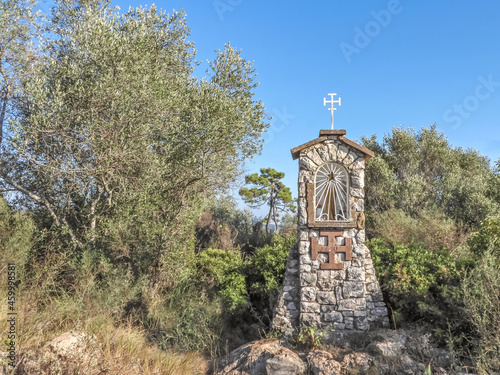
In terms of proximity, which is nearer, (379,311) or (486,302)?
(486,302)

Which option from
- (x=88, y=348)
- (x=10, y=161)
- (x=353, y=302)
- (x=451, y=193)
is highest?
(x=451, y=193)

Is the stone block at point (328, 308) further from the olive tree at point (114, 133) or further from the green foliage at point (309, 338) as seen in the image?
the olive tree at point (114, 133)

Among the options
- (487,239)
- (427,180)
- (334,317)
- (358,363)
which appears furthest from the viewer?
(427,180)

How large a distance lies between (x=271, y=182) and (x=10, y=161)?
14440 mm

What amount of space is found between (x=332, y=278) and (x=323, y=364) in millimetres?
1806

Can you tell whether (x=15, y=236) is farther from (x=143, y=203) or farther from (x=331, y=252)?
(x=331, y=252)

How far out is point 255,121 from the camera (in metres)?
10.2

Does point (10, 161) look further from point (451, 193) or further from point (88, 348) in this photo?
point (451, 193)

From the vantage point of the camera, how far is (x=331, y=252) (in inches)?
296

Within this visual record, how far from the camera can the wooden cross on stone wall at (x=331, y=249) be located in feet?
24.5

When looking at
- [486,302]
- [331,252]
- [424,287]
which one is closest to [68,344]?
[331,252]

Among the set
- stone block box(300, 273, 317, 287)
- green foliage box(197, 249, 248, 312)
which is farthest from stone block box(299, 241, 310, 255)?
green foliage box(197, 249, 248, 312)

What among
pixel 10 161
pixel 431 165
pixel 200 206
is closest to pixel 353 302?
pixel 200 206

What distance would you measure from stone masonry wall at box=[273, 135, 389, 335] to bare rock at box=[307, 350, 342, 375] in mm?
856
